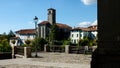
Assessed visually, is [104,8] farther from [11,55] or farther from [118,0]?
[11,55]

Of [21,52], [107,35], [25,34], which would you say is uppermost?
[25,34]

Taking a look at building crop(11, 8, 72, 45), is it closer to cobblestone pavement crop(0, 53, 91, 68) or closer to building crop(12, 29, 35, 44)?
building crop(12, 29, 35, 44)

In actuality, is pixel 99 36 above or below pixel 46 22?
below

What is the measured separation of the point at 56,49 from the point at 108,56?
113 ft

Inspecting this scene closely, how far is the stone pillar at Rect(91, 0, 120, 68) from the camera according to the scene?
261 inches

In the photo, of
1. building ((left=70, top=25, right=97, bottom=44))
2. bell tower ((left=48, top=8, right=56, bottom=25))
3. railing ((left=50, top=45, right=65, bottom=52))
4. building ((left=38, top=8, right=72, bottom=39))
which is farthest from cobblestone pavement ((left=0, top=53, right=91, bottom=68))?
bell tower ((left=48, top=8, right=56, bottom=25))

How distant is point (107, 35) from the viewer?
270 inches

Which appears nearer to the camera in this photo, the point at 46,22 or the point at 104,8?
the point at 104,8

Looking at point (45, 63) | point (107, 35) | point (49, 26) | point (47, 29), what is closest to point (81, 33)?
point (49, 26)

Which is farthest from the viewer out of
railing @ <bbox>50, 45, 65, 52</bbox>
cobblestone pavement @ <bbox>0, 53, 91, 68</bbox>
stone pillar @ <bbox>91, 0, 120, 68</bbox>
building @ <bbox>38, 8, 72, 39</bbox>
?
building @ <bbox>38, 8, 72, 39</bbox>

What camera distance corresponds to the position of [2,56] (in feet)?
86.9

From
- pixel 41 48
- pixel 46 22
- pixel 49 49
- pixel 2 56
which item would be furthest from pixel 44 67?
pixel 46 22

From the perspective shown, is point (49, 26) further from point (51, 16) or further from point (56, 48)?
point (56, 48)

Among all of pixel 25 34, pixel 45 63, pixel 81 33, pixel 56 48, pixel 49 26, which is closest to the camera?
pixel 45 63
